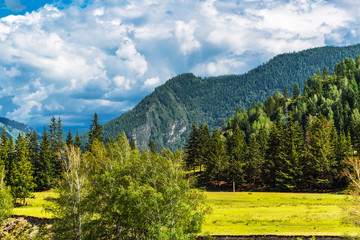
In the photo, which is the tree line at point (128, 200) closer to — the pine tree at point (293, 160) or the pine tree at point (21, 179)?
the pine tree at point (21, 179)

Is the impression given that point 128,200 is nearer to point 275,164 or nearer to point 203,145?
point 275,164

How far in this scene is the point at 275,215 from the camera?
56.5 metres

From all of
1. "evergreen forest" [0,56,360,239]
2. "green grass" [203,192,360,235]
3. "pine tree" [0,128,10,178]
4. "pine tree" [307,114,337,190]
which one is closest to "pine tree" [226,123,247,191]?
"evergreen forest" [0,56,360,239]

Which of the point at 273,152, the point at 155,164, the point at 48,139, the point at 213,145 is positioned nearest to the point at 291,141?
the point at 273,152

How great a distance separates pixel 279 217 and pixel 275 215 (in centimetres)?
177

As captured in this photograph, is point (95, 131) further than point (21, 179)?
Yes

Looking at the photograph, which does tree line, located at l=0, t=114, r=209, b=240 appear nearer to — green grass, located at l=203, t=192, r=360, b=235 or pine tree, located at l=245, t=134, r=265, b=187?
green grass, located at l=203, t=192, r=360, b=235

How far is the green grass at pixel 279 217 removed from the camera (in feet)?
155

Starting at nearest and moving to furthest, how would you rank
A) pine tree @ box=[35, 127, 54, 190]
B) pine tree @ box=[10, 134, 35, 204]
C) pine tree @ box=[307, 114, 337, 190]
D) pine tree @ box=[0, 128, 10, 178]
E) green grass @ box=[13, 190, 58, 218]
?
1. green grass @ box=[13, 190, 58, 218]
2. pine tree @ box=[10, 134, 35, 204]
3. pine tree @ box=[307, 114, 337, 190]
4. pine tree @ box=[0, 128, 10, 178]
5. pine tree @ box=[35, 127, 54, 190]

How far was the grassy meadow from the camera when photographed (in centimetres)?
4750

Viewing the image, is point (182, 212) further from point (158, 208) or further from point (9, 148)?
Result: point (9, 148)

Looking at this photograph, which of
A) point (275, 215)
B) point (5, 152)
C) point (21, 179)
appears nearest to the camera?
point (275, 215)

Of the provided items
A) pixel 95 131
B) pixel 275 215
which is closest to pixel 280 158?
pixel 275 215

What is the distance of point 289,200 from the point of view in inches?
2936
